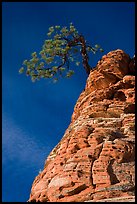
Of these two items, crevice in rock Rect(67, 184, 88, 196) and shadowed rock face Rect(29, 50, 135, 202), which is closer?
shadowed rock face Rect(29, 50, 135, 202)

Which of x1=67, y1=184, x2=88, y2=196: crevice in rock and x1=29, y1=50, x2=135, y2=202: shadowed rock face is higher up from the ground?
x1=29, y1=50, x2=135, y2=202: shadowed rock face

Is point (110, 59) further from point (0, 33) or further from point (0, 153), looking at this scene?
point (0, 153)

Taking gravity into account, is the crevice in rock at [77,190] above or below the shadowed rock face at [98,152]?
below

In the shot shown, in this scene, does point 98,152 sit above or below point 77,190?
above

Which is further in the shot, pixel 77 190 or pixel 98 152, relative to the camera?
pixel 98 152

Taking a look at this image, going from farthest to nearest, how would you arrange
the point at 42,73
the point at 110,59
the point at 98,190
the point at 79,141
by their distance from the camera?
1. the point at 42,73
2. the point at 110,59
3. the point at 79,141
4. the point at 98,190

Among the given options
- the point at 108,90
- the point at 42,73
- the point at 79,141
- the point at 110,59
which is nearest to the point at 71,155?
the point at 79,141

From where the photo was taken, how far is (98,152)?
20750 millimetres

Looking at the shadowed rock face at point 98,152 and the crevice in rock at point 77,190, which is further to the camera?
the crevice in rock at point 77,190

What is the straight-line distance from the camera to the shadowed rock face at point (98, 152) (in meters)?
18.5

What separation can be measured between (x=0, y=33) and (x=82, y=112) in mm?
10841

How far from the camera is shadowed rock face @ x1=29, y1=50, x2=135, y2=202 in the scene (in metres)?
18.5

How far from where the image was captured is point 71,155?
71.6ft

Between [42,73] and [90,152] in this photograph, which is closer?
[90,152]
